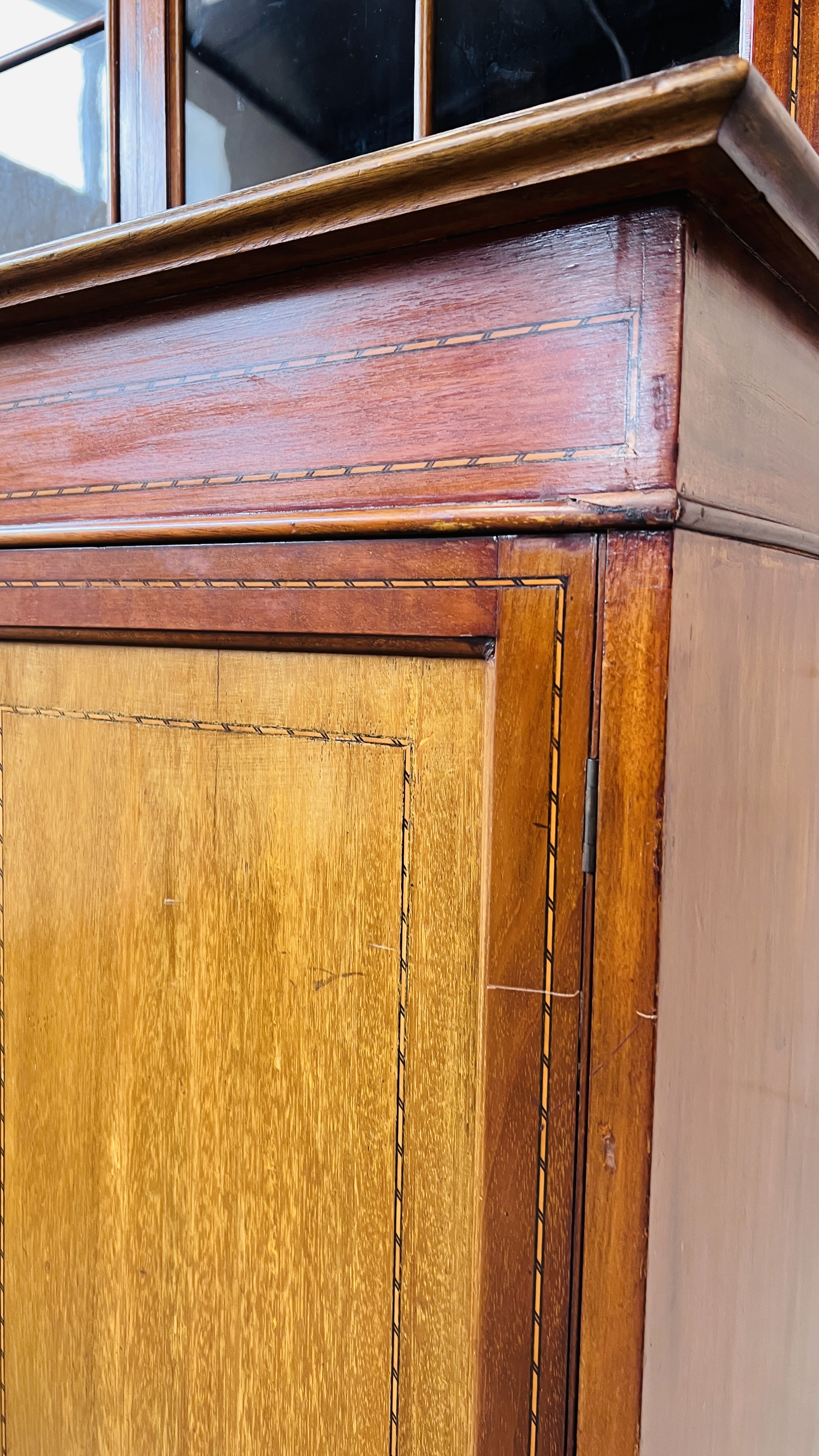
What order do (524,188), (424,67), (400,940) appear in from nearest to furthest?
1. (524,188)
2. (400,940)
3. (424,67)

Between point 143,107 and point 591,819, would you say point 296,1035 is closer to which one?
point 591,819

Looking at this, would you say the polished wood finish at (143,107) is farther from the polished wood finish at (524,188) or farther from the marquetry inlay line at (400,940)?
the marquetry inlay line at (400,940)

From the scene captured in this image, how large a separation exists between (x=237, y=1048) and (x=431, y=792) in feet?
0.73

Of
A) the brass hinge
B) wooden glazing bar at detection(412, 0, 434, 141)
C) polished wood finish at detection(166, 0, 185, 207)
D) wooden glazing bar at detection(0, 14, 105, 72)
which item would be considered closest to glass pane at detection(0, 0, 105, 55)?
wooden glazing bar at detection(0, 14, 105, 72)

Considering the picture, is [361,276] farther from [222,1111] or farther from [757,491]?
[222,1111]

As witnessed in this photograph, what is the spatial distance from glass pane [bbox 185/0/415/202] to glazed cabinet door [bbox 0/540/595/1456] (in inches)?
16.7

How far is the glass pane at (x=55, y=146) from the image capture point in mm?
867

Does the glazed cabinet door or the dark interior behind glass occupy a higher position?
the dark interior behind glass

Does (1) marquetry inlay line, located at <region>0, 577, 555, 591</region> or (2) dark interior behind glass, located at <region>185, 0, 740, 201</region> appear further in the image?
(2) dark interior behind glass, located at <region>185, 0, 740, 201</region>

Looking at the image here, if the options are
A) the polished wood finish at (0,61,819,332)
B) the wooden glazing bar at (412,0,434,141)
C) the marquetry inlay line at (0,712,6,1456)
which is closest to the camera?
the polished wood finish at (0,61,819,332)

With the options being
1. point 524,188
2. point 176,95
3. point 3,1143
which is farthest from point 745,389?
point 3,1143

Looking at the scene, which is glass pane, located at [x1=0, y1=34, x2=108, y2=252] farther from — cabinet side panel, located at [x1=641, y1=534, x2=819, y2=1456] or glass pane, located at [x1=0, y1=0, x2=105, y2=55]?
cabinet side panel, located at [x1=641, y1=534, x2=819, y2=1456]

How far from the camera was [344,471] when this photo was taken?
53 cm

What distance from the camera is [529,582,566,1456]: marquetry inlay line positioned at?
1.54ft
